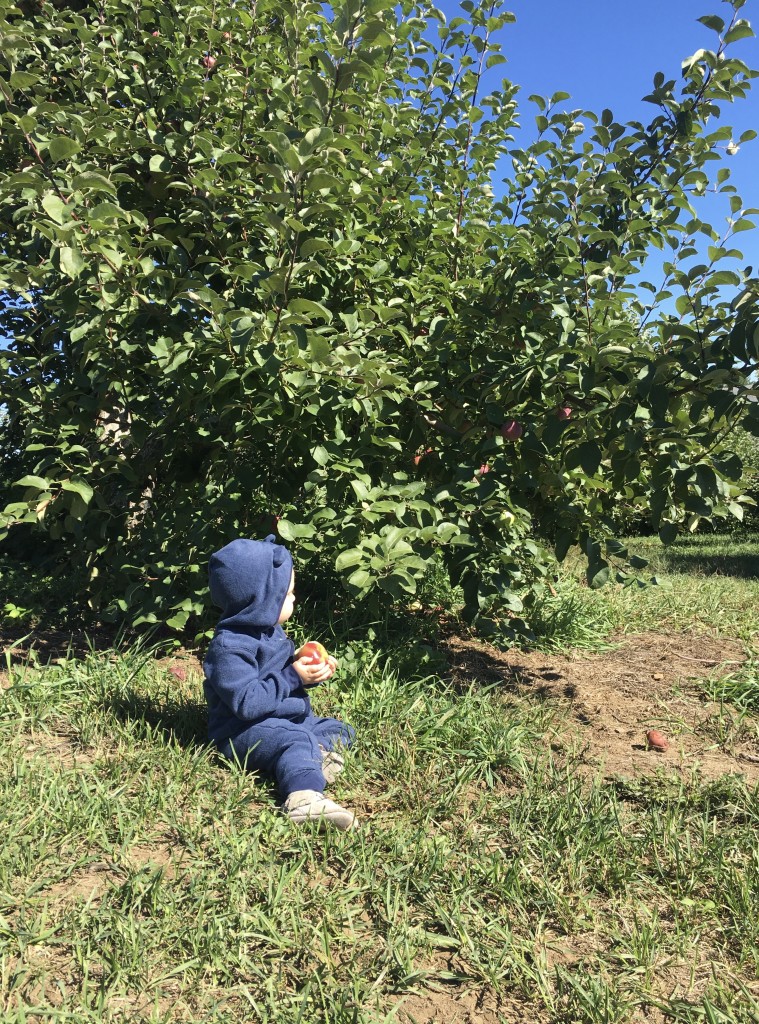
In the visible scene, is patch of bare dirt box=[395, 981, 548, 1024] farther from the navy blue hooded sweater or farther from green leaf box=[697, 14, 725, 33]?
green leaf box=[697, 14, 725, 33]

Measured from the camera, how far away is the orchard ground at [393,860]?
144 centimetres

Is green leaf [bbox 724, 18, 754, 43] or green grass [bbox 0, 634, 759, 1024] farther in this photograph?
green leaf [bbox 724, 18, 754, 43]

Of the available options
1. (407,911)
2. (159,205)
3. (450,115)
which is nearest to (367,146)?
(450,115)

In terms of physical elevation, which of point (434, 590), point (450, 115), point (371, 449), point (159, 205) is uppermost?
point (450, 115)

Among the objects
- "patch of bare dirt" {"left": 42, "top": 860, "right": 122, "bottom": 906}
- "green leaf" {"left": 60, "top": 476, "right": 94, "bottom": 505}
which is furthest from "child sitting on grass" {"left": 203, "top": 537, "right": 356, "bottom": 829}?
"green leaf" {"left": 60, "top": 476, "right": 94, "bottom": 505}

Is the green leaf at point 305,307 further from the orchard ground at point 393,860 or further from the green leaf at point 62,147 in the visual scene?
the orchard ground at point 393,860

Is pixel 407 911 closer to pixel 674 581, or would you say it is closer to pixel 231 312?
pixel 231 312

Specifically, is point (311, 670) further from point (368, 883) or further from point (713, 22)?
point (713, 22)

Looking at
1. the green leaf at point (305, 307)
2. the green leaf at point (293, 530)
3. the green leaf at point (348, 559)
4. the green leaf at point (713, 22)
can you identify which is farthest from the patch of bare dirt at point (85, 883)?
the green leaf at point (713, 22)

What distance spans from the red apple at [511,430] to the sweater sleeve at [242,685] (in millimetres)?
1261

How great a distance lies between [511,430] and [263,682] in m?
1.31

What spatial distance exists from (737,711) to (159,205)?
3344 mm

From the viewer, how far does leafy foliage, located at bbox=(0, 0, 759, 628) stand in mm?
2387

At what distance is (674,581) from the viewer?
5.77m
